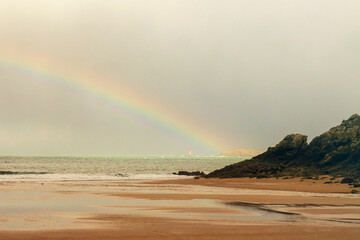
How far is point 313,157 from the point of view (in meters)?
61.4

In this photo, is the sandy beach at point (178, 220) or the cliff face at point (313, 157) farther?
the cliff face at point (313, 157)

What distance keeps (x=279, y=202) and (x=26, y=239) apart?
56.1 feet

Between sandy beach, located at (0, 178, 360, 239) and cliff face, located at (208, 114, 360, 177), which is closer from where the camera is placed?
sandy beach, located at (0, 178, 360, 239)

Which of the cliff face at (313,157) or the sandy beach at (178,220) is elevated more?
the cliff face at (313,157)

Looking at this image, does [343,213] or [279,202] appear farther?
[279,202]

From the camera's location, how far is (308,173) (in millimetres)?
53281

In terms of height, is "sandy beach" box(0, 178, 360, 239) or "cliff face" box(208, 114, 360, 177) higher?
"cliff face" box(208, 114, 360, 177)

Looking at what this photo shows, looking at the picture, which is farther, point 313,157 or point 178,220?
point 313,157

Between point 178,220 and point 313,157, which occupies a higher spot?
point 313,157

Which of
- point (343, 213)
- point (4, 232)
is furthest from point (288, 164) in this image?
point (4, 232)

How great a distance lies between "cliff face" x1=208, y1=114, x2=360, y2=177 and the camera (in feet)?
173

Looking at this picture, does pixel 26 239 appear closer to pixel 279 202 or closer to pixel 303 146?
pixel 279 202

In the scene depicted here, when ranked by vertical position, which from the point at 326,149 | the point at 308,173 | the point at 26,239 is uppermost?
the point at 326,149

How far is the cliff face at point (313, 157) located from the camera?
52.7 m
